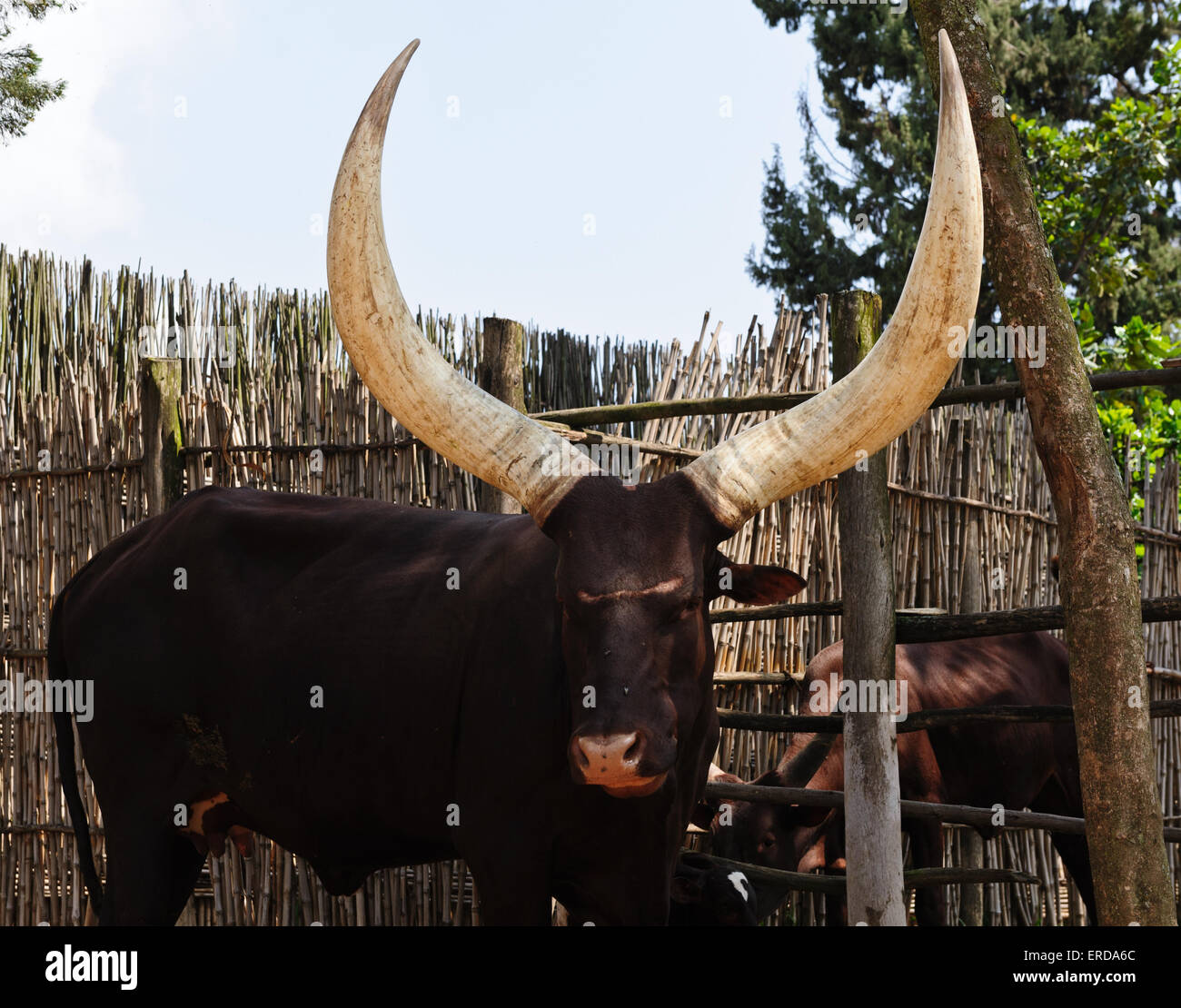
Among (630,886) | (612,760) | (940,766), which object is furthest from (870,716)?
(940,766)

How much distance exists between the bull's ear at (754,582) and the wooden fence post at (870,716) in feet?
2.17

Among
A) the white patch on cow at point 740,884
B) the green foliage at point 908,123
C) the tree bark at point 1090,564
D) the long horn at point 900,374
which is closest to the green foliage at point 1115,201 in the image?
the green foliage at point 908,123

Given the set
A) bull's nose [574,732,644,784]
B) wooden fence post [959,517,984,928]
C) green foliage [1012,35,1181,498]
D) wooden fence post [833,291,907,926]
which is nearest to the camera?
bull's nose [574,732,644,784]

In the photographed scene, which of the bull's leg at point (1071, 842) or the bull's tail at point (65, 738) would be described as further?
the bull's leg at point (1071, 842)

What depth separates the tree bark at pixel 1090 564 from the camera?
2773 millimetres

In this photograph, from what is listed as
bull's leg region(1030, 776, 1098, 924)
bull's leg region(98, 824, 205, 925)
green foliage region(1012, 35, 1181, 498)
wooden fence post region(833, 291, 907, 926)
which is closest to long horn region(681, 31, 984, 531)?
wooden fence post region(833, 291, 907, 926)

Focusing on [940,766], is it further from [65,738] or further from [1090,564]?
[65,738]

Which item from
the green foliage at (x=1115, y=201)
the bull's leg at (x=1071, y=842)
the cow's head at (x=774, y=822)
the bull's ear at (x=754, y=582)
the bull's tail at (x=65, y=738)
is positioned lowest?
the bull's leg at (x=1071, y=842)

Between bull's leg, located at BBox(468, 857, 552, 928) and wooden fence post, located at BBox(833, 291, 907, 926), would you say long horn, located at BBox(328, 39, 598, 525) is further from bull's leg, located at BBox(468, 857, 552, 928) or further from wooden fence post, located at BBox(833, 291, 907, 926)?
wooden fence post, located at BBox(833, 291, 907, 926)

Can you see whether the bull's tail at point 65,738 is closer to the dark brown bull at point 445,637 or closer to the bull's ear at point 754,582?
the dark brown bull at point 445,637

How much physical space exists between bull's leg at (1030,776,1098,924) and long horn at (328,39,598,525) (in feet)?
10.5

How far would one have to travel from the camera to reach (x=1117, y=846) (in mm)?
2779

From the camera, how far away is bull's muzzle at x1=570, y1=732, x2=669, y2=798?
233 centimetres
